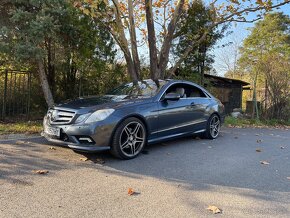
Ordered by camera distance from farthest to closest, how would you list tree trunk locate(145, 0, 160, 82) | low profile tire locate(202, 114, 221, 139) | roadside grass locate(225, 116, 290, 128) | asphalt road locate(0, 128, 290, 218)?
roadside grass locate(225, 116, 290, 128) < tree trunk locate(145, 0, 160, 82) < low profile tire locate(202, 114, 221, 139) < asphalt road locate(0, 128, 290, 218)

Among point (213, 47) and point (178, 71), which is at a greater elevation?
point (213, 47)

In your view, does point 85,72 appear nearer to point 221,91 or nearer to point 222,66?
point 221,91

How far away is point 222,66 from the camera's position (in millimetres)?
38562

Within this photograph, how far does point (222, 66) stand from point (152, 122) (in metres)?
35.3

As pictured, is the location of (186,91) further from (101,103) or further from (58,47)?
(58,47)

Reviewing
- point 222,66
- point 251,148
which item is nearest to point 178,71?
point 251,148

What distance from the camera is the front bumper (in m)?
4.50

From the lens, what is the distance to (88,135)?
4508 millimetres

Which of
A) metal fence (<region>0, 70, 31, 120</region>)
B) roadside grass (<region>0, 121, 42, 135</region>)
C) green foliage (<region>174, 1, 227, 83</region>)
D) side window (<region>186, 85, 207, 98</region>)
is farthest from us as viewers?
green foliage (<region>174, 1, 227, 83</region>)

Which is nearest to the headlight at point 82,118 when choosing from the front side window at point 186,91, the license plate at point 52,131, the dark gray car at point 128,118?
the dark gray car at point 128,118

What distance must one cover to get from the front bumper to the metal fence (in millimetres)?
5379

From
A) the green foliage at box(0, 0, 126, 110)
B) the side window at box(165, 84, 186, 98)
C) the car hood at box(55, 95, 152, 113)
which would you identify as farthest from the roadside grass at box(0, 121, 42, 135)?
the side window at box(165, 84, 186, 98)

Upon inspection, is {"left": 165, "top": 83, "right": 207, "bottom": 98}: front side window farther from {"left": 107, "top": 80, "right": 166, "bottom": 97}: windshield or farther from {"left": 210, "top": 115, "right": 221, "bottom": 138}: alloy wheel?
{"left": 210, "top": 115, "right": 221, "bottom": 138}: alloy wheel

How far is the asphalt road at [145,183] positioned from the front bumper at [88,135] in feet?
0.93
